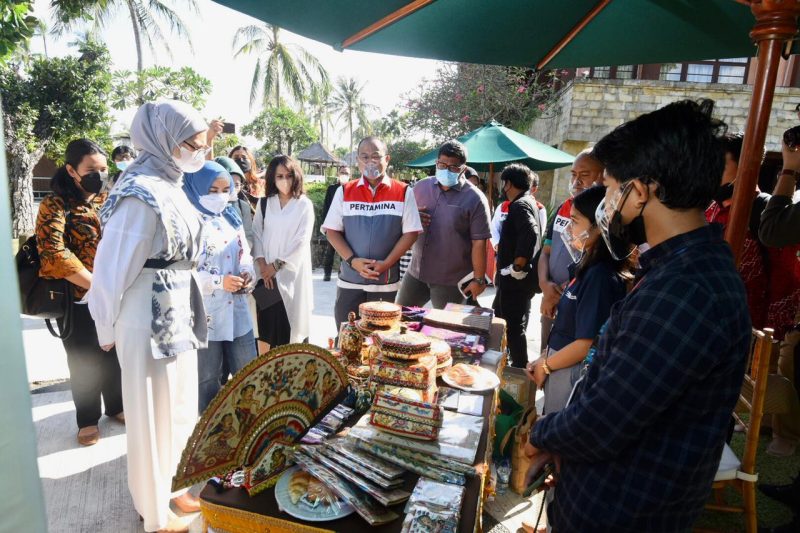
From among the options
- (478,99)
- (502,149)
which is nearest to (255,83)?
(478,99)

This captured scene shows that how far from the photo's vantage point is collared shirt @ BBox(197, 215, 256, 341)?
2791 millimetres

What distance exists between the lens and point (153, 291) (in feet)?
6.52

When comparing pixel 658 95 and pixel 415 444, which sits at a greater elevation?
pixel 658 95

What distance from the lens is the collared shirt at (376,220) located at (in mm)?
3404

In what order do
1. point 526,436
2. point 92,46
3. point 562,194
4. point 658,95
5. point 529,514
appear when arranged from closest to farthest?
point 526,436
point 529,514
point 658,95
point 562,194
point 92,46

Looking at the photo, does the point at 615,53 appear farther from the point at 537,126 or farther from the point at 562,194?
the point at 537,126

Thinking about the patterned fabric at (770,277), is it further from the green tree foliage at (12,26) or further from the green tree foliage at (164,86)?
the green tree foliage at (164,86)

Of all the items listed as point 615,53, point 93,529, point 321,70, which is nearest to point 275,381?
point 93,529

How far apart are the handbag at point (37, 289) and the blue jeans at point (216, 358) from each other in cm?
88

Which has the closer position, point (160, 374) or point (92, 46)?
point (160, 374)

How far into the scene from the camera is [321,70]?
86.1ft

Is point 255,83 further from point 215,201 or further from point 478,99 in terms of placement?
point 215,201

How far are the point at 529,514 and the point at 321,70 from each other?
2743 centimetres

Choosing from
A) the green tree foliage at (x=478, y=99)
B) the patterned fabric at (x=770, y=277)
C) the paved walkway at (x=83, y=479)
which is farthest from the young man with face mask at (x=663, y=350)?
the green tree foliage at (x=478, y=99)
